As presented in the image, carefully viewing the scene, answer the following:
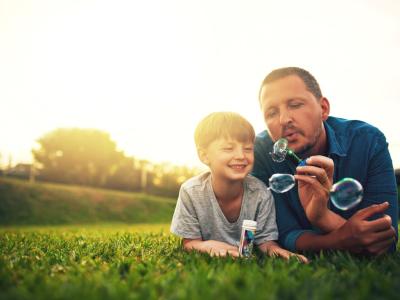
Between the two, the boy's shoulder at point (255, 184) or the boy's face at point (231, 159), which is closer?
the boy's face at point (231, 159)

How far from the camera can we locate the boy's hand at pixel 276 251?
2940mm

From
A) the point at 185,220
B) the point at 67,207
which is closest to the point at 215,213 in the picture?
the point at 185,220

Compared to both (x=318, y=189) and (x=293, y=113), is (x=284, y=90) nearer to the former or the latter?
(x=293, y=113)

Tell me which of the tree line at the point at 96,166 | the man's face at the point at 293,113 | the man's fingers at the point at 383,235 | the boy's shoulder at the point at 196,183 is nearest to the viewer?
the man's fingers at the point at 383,235

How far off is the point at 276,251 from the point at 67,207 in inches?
872

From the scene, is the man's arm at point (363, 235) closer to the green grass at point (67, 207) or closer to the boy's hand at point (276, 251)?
the boy's hand at point (276, 251)

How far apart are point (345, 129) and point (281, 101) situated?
0.93m

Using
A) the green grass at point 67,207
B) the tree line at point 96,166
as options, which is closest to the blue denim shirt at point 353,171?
the green grass at point 67,207

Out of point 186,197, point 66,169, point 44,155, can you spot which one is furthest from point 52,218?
point 44,155

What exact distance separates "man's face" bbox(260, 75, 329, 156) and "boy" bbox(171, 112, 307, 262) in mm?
425

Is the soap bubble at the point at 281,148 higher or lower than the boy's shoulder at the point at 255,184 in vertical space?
higher

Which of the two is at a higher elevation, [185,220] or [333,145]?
[333,145]

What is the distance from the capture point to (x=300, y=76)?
11.8ft

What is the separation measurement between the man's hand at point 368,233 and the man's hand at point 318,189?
0.46 feet
